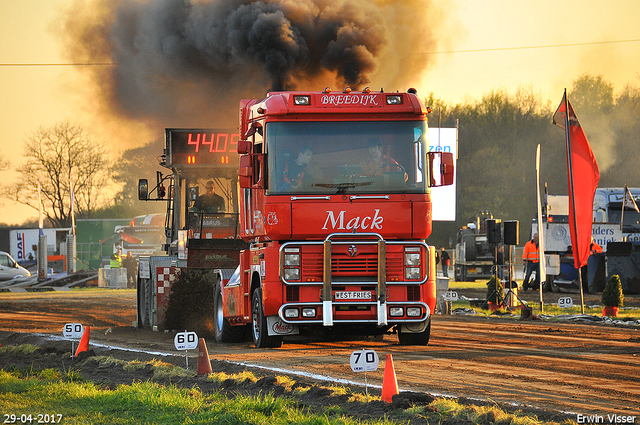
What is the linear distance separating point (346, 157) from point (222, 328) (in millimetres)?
4489

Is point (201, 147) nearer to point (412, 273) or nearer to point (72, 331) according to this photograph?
point (72, 331)

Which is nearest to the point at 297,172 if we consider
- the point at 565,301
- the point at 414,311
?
the point at 414,311

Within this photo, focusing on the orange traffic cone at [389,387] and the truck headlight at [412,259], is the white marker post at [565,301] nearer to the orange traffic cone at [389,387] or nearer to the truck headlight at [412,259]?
the truck headlight at [412,259]

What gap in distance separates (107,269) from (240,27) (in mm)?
23021

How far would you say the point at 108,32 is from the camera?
27.9m

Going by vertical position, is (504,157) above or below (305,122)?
above

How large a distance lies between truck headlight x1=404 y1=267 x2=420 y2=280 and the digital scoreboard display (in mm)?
6548

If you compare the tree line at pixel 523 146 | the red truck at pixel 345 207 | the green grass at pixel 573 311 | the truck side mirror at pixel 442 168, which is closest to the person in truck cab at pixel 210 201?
the red truck at pixel 345 207

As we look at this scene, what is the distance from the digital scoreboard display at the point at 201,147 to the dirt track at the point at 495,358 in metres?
3.47

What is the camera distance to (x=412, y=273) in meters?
12.3

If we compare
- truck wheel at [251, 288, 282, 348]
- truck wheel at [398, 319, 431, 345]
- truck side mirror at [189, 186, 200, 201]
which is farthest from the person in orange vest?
truck wheel at [251, 288, 282, 348]

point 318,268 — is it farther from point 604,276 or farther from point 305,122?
point 604,276

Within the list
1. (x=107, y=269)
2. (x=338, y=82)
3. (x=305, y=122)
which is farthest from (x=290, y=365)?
(x=107, y=269)

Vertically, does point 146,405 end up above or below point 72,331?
below
